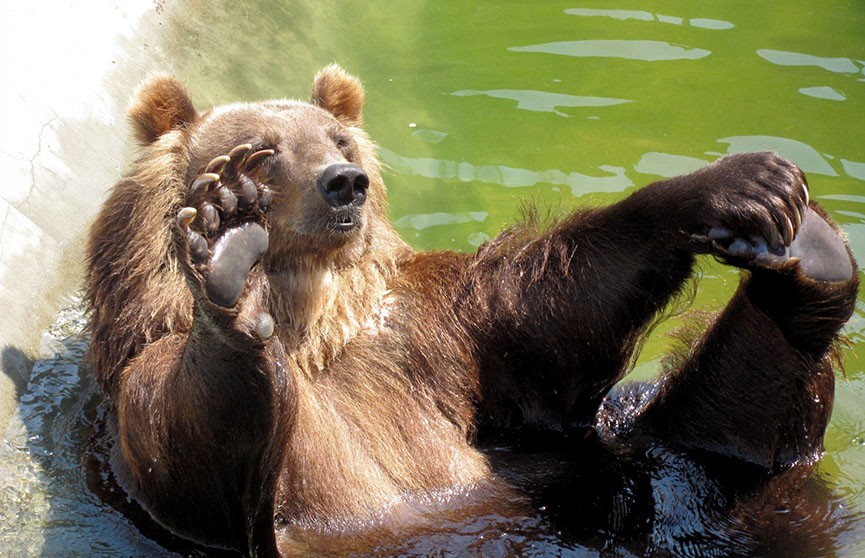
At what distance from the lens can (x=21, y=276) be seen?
690 centimetres

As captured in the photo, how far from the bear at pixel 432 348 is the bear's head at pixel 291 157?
0.04ft

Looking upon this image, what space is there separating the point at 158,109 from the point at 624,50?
551 cm

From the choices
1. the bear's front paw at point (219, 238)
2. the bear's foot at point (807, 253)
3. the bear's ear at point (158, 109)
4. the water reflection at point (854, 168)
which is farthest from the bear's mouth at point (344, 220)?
the water reflection at point (854, 168)

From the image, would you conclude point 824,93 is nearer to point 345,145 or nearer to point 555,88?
point 555,88

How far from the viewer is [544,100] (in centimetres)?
979

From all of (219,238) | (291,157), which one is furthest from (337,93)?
(219,238)

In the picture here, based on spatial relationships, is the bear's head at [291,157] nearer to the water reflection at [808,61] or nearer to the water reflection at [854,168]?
the water reflection at [854,168]

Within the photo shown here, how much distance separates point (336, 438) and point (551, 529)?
1.09m

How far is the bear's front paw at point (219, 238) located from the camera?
4176 mm

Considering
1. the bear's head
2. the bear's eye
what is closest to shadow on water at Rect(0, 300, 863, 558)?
the bear's head

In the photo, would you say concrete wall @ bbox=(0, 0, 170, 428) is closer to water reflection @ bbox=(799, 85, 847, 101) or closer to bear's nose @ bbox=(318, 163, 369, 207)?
bear's nose @ bbox=(318, 163, 369, 207)

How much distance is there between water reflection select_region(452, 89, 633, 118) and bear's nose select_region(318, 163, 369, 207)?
14.9ft

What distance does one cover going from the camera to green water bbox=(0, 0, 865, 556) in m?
8.77

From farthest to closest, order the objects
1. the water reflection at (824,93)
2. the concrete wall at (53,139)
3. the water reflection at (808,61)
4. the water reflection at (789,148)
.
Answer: the water reflection at (808,61), the water reflection at (824,93), the water reflection at (789,148), the concrete wall at (53,139)
